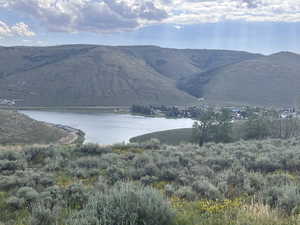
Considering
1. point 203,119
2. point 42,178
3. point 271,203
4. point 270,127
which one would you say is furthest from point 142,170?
point 270,127

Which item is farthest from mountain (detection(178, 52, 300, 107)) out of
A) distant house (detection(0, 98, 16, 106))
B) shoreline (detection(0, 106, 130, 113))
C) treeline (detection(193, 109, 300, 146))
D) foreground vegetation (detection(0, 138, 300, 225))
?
foreground vegetation (detection(0, 138, 300, 225))

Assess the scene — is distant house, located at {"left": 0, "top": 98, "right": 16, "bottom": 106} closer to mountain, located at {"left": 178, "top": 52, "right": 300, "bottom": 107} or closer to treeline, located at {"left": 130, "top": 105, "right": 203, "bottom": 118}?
treeline, located at {"left": 130, "top": 105, "right": 203, "bottom": 118}

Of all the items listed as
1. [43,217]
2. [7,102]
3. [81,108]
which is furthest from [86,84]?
[43,217]

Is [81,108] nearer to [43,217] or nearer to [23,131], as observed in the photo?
[23,131]

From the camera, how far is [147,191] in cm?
490

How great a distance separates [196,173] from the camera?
861 cm

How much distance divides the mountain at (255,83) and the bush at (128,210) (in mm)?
113397

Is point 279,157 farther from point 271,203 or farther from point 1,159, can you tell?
point 1,159

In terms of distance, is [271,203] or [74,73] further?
[74,73]

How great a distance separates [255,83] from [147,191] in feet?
447

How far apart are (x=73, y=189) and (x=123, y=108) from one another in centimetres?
10646

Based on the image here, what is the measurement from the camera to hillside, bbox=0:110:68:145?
40500 mm

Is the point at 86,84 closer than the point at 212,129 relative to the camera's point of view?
No

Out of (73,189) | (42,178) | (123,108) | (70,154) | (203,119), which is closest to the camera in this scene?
(73,189)
